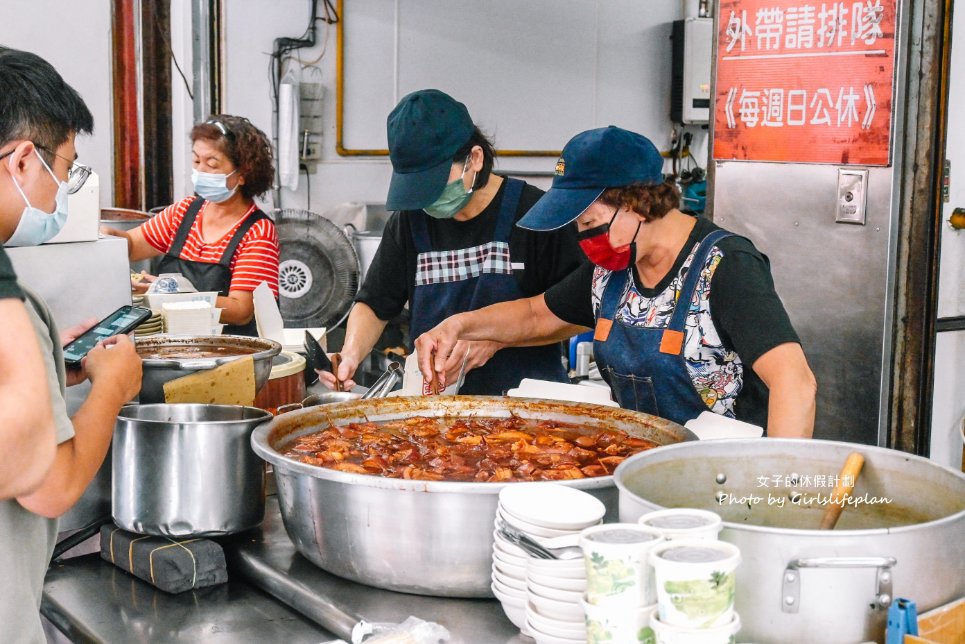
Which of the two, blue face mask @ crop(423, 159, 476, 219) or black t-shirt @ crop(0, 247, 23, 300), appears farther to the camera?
blue face mask @ crop(423, 159, 476, 219)

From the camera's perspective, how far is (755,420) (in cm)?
260

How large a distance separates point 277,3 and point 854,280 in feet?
14.8

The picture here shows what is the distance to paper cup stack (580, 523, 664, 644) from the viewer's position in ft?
4.04

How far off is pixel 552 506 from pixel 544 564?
0.12 meters

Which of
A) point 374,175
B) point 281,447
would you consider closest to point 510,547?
point 281,447

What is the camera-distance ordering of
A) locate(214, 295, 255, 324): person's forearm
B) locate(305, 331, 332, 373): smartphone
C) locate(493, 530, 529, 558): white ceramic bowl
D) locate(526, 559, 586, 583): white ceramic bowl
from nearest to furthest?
locate(526, 559, 586, 583): white ceramic bowl, locate(493, 530, 529, 558): white ceramic bowl, locate(305, 331, 332, 373): smartphone, locate(214, 295, 255, 324): person's forearm

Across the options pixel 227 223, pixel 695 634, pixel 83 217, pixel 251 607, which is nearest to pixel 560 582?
pixel 695 634

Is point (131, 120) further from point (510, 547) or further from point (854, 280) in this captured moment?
point (510, 547)

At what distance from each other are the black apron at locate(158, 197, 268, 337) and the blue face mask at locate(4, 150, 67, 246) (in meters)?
2.51

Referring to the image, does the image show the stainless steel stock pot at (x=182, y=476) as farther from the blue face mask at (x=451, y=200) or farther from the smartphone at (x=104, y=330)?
the blue face mask at (x=451, y=200)

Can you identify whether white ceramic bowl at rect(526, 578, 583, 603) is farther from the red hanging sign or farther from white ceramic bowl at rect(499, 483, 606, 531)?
the red hanging sign

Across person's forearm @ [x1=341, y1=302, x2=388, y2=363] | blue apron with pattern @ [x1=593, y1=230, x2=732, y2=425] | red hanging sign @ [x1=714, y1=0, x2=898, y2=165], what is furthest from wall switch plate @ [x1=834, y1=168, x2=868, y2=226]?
person's forearm @ [x1=341, y1=302, x2=388, y2=363]

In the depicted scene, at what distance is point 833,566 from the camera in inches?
49.8

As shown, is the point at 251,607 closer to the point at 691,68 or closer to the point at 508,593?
the point at 508,593
